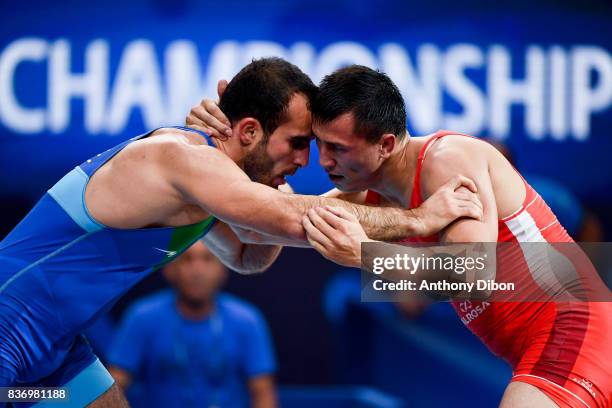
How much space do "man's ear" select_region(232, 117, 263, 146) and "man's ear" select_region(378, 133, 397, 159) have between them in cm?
50

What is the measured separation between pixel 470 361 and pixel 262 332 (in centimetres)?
148

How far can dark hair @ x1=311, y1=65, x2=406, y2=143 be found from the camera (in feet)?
12.4

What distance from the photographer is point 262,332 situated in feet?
21.4

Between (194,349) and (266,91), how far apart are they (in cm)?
300

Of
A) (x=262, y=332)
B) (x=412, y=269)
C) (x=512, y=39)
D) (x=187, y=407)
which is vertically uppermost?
(x=512, y=39)

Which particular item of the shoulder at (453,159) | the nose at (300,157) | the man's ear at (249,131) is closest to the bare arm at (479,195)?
the shoulder at (453,159)

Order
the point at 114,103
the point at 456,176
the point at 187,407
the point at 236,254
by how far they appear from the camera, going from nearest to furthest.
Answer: the point at 456,176, the point at 236,254, the point at 187,407, the point at 114,103

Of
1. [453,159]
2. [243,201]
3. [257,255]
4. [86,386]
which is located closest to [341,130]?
[453,159]

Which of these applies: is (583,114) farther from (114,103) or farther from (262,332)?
(114,103)

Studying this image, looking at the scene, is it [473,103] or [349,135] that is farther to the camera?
[473,103]

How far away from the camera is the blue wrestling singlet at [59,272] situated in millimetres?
3486

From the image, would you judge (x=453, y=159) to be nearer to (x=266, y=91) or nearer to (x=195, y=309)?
(x=266, y=91)

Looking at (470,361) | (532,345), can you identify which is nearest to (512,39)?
(470,361)

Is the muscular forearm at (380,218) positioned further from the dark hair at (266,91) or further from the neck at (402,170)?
the dark hair at (266,91)
